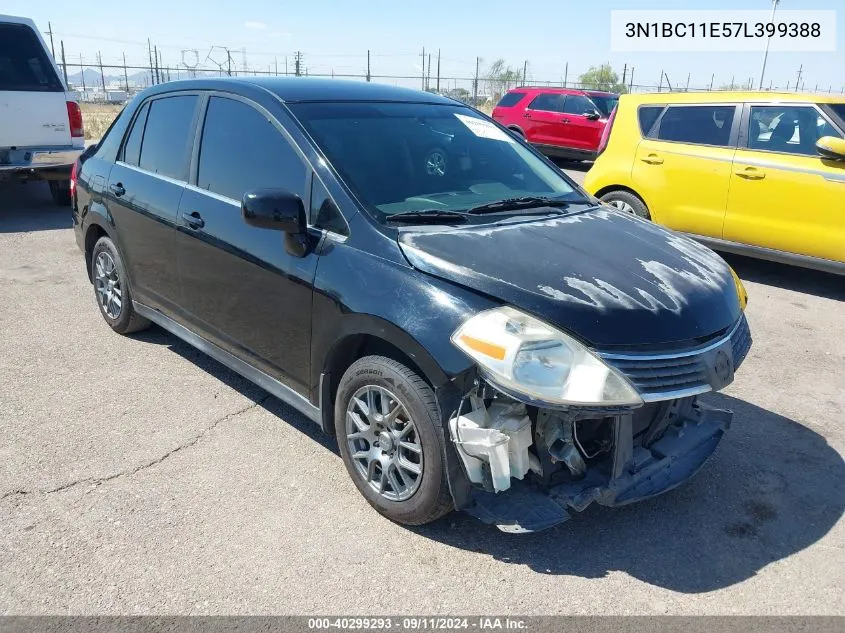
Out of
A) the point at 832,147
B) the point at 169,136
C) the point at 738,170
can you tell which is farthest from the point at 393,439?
the point at 738,170

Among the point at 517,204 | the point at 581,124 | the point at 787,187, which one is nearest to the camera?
the point at 517,204

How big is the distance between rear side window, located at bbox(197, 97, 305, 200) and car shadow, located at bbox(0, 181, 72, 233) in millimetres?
5936

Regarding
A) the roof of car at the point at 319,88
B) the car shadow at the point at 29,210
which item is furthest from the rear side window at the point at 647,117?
the car shadow at the point at 29,210

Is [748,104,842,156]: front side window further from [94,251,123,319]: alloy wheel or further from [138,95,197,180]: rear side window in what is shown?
[94,251,123,319]: alloy wheel

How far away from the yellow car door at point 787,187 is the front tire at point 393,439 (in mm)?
5112

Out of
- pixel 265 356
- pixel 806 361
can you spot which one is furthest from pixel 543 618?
pixel 806 361

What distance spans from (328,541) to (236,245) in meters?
1.53

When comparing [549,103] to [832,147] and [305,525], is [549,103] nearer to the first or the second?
[832,147]

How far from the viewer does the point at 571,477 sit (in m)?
2.74

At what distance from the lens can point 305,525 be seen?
118 inches

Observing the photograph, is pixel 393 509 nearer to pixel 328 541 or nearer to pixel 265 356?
pixel 328 541

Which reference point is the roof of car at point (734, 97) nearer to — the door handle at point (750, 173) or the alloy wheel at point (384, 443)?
the door handle at point (750, 173)

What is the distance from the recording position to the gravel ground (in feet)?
8.55

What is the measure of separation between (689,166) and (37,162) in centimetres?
757
